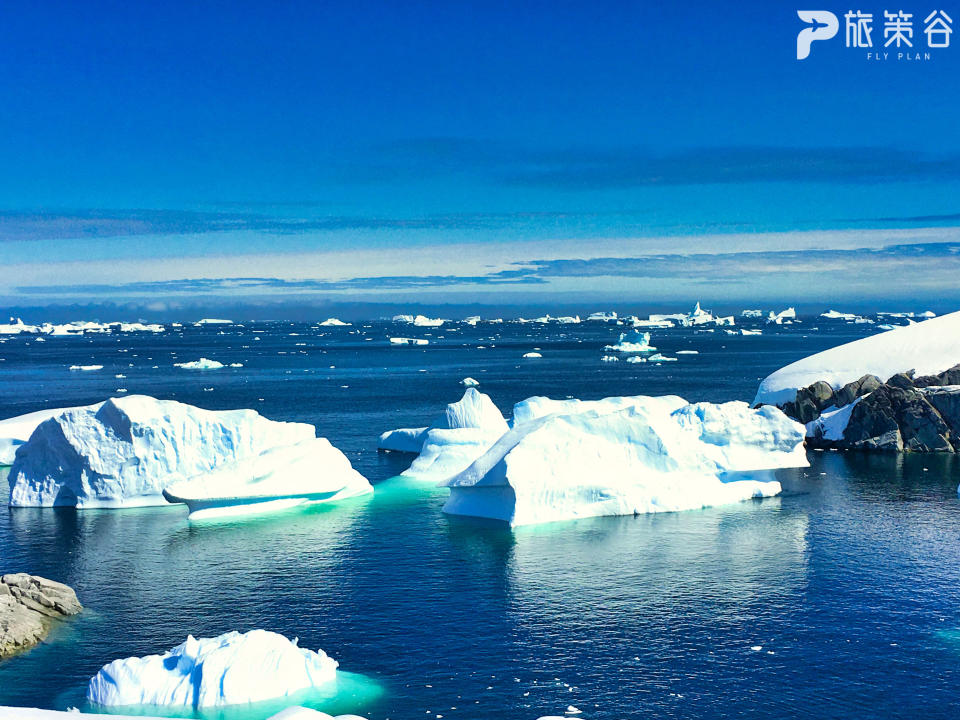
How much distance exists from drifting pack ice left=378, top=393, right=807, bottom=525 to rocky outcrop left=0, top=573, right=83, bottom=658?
41.3 ft

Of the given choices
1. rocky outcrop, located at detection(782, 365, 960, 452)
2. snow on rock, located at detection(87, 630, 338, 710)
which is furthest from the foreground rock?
snow on rock, located at detection(87, 630, 338, 710)

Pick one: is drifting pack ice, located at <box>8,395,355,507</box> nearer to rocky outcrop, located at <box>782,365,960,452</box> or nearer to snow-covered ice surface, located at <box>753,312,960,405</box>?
rocky outcrop, located at <box>782,365,960,452</box>

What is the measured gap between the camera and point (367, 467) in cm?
4012

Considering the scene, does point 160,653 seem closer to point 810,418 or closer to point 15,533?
point 15,533

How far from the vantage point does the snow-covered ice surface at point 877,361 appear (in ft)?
154

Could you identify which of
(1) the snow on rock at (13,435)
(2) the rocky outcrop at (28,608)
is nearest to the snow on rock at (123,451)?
(1) the snow on rock at (13,435)

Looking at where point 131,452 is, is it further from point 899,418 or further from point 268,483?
point 899,418

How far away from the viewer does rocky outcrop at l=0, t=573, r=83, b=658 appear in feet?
62.8

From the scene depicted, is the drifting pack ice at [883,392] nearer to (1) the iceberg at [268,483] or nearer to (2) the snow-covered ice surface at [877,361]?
(2) the snow-covered ice surface at [877,361]

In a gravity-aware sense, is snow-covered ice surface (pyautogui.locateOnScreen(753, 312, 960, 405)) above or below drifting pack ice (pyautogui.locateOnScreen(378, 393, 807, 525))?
above

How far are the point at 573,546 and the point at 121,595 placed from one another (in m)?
11.8

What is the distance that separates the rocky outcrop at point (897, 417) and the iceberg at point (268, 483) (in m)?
24.5

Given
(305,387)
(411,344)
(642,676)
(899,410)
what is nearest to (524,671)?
(642,676)

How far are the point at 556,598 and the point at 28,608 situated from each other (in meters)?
11.6
